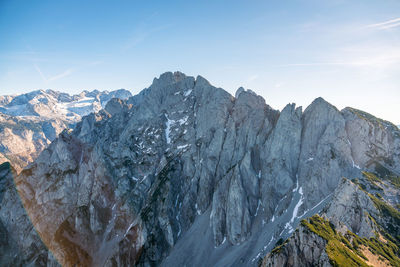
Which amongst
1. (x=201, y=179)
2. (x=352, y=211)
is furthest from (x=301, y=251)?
(x=201, y=179)

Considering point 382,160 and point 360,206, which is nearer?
point 360,206

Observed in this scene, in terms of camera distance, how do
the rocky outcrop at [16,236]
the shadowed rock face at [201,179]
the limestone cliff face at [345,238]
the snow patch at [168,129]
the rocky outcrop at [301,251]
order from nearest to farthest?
the limestone cliff face at [345,238] → the rocky outcrop at [301,251] → the shadowed rock face at [201,179] → the rocky outcrop at [16,236] → the snow patch at [168,129]

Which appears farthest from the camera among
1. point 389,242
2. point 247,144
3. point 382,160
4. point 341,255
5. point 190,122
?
point 190,122

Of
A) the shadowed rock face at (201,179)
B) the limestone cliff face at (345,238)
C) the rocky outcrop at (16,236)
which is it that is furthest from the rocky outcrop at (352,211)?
the rocky outcrop at (16,236)

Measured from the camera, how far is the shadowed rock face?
95.8m

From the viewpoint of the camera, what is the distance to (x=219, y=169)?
122688 millimetres

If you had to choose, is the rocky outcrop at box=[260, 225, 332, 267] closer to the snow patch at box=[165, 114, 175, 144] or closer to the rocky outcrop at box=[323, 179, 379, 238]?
the rocky outcrop at box=[323, 179, 379, 238]

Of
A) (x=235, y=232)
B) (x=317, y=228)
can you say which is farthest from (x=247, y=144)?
(x=317, y=228)

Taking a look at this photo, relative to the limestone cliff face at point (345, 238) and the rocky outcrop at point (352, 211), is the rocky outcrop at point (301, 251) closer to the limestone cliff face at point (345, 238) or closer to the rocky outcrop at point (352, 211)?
the limestone cliff face at point (345, 238)

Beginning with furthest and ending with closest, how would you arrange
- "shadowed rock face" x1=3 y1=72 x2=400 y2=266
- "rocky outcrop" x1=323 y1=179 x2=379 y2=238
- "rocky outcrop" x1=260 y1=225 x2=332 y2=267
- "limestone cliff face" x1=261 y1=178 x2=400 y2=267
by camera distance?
"shadowed rock face" x1=3 y1=72 x2=400 y2=266 < "rocky outcrop" x1=323 y1=179 x2=379 y2=238 < "rocky outcrop" x1=260 y1=225 x2=332 y2=267 < "limestone cliff face" x1=261 y1=178 x2=400 y2=267

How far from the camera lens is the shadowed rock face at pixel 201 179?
95750mm

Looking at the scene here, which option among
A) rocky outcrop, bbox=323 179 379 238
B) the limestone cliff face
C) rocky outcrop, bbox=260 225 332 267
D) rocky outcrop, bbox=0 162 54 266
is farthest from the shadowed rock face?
rocky outcrop, bbox=260 225 332 267

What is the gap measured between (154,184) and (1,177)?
4585 inches

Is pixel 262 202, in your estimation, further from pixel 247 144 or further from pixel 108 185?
pixel 108 185
